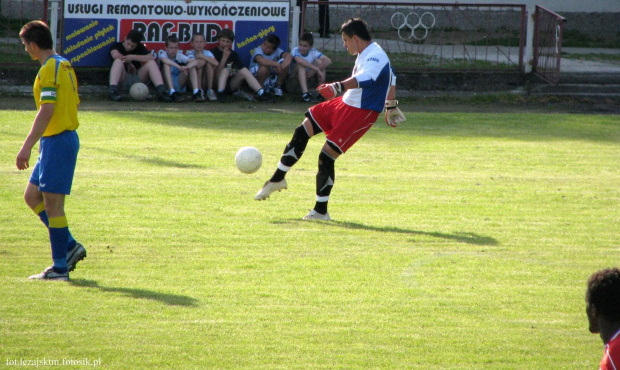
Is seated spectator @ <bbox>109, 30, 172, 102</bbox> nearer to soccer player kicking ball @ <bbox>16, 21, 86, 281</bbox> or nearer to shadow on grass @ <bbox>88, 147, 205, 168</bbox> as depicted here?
shadow on grass @ <bbox>88, 147, 205, 168</bbox>

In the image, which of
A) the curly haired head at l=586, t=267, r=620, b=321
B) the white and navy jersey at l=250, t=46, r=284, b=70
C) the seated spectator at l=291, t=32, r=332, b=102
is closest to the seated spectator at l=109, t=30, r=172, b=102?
the white and navy jersey at l=250, t=46, r=284, b=70

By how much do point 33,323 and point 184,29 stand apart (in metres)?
12.8

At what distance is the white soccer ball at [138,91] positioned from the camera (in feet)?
53.8

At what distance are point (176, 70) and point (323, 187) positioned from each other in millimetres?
9143

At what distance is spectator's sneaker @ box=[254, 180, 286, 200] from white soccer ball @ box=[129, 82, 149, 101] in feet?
27.0

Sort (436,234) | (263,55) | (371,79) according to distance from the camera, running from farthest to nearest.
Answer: (263,55)
(371,79)
(436,234)

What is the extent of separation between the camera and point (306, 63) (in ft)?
56.4

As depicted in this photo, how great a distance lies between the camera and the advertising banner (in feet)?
55.0

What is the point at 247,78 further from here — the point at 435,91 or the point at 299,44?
the point at 435,91

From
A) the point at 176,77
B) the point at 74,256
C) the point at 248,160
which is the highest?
the point at 176,77

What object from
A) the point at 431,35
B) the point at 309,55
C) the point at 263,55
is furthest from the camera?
the point at 431,35

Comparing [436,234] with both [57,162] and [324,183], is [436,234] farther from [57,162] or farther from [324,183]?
[57,162]

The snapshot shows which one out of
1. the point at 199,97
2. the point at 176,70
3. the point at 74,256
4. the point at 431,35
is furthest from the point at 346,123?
the point at 431,35

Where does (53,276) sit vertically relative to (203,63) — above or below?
below
